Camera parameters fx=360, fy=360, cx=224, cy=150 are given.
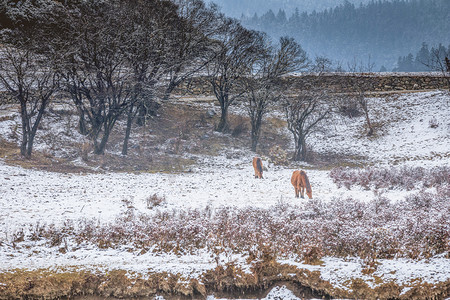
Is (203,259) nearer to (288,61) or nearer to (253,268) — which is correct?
(253,268)

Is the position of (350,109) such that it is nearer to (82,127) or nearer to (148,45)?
(148,45)

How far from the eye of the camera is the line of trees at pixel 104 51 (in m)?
18.9

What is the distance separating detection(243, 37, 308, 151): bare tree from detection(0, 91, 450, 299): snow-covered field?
3.45m

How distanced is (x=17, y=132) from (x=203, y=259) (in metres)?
19.5

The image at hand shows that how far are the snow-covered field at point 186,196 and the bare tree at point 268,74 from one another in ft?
11.3

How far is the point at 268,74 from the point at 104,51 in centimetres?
1324

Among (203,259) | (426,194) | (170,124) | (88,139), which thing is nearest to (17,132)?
(88,139)

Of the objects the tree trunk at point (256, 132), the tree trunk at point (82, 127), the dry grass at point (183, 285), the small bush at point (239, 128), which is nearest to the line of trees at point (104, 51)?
the tree trunk at point (82, 127)

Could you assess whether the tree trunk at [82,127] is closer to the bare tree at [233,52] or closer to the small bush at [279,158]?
the bare tree at [233,52]

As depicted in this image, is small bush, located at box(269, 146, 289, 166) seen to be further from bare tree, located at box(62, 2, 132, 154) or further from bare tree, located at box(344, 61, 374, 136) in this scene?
bare tree, located at box(344, 61, 374, 136)

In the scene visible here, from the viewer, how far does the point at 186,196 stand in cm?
1312

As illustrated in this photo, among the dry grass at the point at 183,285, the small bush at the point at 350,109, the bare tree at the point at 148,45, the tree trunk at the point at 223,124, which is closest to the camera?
the dry grass at the point at 183,285

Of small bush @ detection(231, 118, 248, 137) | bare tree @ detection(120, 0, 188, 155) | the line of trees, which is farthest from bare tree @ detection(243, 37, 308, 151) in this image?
bare tree @ detection(120, 0, 188, 155)

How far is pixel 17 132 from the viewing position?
22.1 metres
